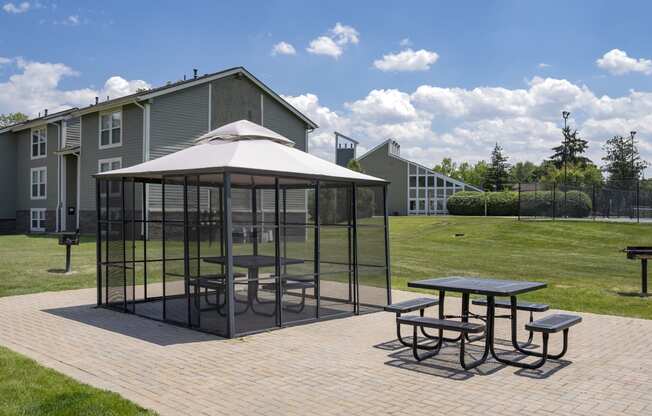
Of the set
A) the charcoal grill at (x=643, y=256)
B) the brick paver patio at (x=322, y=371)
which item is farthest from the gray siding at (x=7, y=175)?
the charcoal grill at (x=643, y=256)

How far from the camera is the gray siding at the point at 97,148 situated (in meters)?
24.7

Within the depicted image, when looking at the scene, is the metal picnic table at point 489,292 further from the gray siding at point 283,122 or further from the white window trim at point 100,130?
the white window trim at point 100,130

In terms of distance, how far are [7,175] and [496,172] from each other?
200 feet

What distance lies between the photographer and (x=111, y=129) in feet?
Result: 86.0

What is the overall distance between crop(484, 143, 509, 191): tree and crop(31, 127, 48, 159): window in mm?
57793

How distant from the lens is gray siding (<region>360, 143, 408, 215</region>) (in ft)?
191

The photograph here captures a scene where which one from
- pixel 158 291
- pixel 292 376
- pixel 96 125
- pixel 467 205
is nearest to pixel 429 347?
pixel 292 376

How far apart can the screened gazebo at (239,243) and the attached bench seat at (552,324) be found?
3.40 m

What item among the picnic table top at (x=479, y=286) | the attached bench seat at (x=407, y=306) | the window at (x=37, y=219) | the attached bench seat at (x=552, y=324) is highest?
the window at (x=37, y=219)

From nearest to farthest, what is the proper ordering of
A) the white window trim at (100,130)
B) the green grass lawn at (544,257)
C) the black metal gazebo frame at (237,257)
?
the black metal gazebo frame at (237,257) → the green grass lawn at (544,257) → the white window trim at (100,130)

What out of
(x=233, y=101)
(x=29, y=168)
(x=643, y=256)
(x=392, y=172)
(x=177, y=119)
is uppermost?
(x=233, y=101)

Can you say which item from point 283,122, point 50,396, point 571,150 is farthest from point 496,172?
point 50,396

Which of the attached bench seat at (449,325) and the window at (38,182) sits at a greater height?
the window at (38,182)

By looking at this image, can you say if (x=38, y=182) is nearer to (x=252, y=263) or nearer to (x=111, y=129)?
(x=111, y=129)
